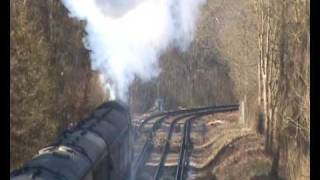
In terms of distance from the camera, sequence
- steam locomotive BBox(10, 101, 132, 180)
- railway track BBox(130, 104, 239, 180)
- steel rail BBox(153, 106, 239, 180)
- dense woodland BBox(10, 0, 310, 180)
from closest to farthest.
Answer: steam locomotive BBox(10, 101, 132, 180), dense woodland BBox(10, 0, 310, 180), steel rail BBox(153, 106, 239, 180), railway track BBox(130, 104, 239, 180)

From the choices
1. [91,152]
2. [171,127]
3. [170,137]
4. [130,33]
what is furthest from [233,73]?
[91,152]

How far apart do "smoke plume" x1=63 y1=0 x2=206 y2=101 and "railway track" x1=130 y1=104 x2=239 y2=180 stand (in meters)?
3.18

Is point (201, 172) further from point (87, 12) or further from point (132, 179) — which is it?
point (87, 12)

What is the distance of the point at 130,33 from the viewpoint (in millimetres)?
49875

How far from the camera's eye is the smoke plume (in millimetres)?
31525

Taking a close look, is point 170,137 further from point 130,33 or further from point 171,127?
point 130,33

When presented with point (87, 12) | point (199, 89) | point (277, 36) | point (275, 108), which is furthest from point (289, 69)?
point (199, 89)

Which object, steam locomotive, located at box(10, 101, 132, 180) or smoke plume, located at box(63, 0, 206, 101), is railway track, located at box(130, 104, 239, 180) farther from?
smoke plume, located at box(63, 0, 206, 101)

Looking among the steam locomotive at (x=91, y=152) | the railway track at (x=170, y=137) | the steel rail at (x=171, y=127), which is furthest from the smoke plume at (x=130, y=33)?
the steam locomotive at (x=91, y=152)

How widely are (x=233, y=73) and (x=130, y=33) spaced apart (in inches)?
454

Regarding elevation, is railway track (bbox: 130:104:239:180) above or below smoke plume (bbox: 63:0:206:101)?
below

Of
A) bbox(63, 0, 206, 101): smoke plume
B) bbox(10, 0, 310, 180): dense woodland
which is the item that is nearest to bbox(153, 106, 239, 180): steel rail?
bbox(63, 0, 206, 101): smoke plume

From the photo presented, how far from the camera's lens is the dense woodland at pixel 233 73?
19.1 meters

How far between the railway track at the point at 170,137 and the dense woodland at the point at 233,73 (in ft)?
12.6
